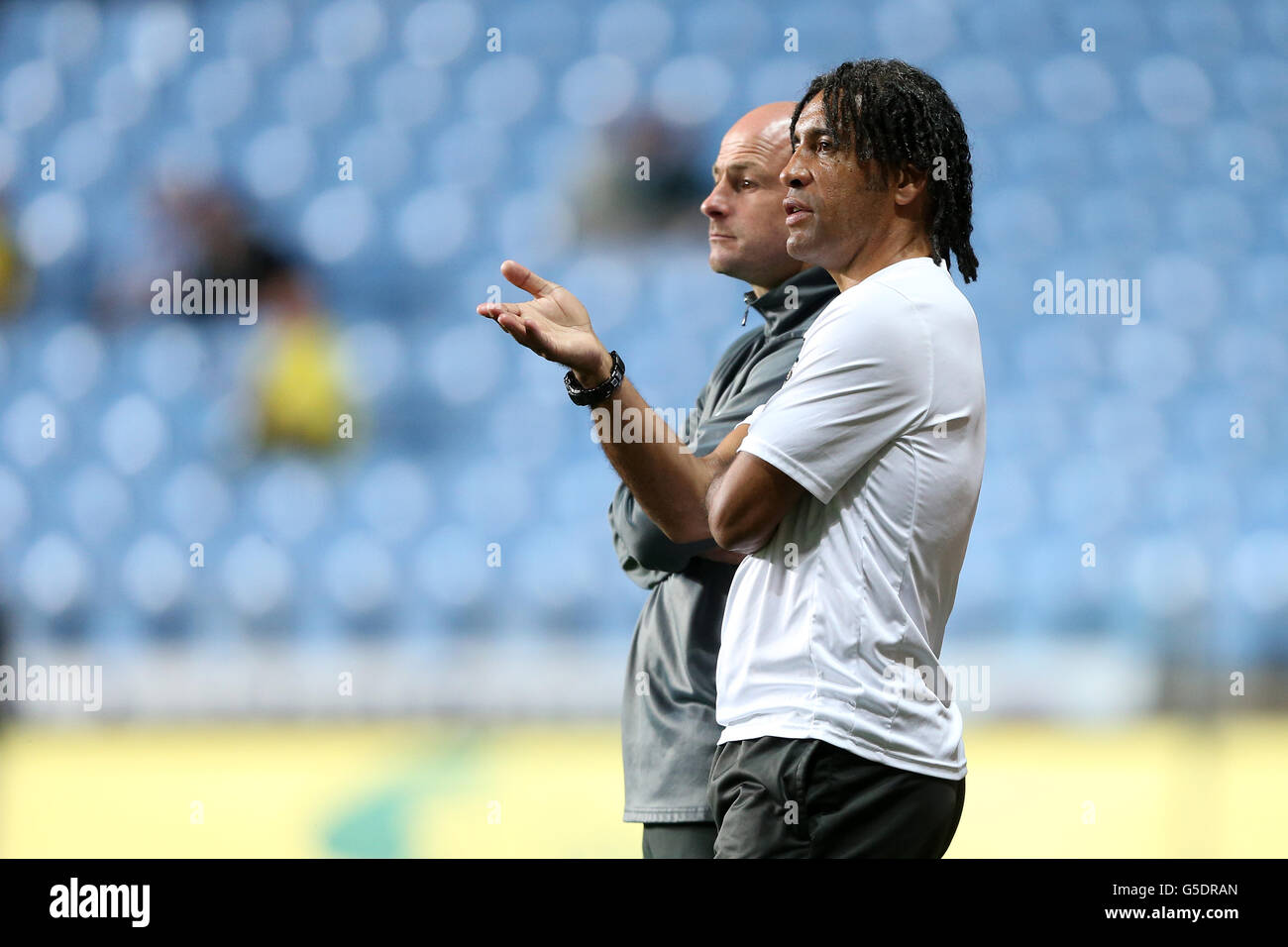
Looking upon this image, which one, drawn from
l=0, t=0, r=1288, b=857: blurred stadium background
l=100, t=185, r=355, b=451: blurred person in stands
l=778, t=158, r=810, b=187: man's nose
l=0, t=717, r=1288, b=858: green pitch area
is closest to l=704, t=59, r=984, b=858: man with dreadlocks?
l=778, t=158, r=810, b=187: man's nose

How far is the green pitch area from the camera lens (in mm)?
2598

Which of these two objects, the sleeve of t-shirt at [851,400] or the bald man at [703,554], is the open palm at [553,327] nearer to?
the bald man at [703,554]

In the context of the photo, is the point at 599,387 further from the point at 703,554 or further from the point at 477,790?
the point at 477,790

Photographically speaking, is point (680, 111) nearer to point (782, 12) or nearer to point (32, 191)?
point (782, 12)

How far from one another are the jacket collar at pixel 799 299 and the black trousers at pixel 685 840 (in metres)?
0.48

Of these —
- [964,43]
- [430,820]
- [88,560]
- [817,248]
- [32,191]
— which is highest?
[964,43]

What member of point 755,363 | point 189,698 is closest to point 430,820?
point 189,698

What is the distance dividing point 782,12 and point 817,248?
2653mm

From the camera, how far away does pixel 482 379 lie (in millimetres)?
3314

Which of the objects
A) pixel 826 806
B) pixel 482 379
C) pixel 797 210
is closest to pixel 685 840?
pixel 826 806

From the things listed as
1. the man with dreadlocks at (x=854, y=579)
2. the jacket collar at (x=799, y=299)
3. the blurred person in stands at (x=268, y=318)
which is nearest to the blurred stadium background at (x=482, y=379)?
the blurred person in stands at (x=268, y=318)

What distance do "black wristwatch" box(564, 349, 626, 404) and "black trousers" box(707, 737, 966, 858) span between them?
0.28 meters

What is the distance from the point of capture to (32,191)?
3453 mm

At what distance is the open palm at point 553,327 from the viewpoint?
955 mm
